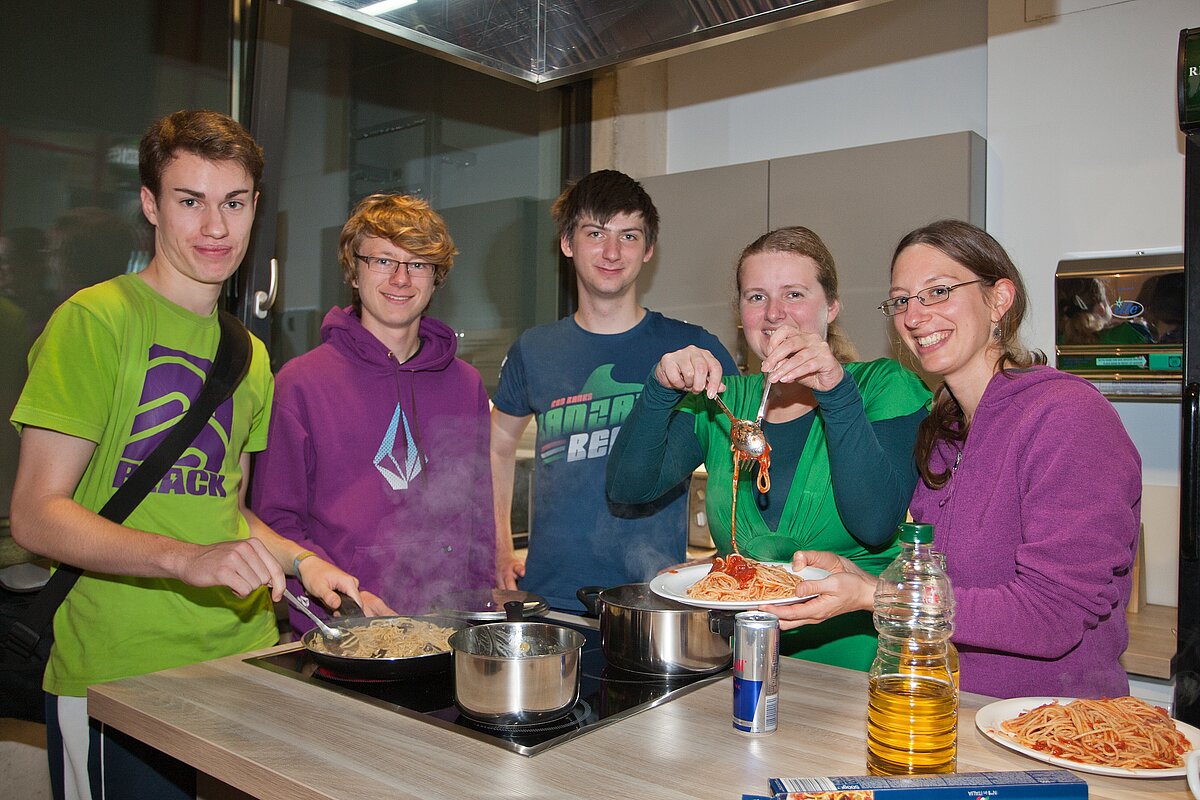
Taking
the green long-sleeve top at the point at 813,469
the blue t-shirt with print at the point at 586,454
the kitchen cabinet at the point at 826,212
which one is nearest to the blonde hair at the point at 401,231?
the blue t-shirt with print at the point at 586,454

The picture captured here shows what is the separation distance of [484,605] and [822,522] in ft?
2.53

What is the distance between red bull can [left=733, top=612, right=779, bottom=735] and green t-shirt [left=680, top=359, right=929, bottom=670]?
0.66 m

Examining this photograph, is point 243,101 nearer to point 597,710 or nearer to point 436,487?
point 436,487

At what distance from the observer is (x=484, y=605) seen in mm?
1997

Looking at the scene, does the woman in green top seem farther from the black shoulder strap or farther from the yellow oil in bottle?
the black shoulder strap

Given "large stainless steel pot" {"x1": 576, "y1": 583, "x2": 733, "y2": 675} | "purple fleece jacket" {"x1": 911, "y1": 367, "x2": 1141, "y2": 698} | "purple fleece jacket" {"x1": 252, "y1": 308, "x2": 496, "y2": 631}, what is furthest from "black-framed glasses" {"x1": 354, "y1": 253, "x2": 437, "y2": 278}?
"purple fleece jacket" {"x1": 911, "y1": 367, "x2": 1141, "y2": 698}

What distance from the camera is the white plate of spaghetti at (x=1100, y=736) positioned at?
1.20 m

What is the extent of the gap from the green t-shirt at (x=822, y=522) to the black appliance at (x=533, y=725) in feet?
1.28

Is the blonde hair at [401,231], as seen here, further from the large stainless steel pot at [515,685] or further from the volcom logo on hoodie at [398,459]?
the large stainless steel pot at [515,685]

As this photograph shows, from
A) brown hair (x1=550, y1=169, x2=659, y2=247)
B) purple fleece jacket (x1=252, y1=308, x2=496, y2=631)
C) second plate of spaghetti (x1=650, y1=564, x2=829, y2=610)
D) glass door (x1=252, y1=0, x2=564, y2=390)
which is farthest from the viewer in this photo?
glass door (x1=252, y1=0, x2=564, y2=390)

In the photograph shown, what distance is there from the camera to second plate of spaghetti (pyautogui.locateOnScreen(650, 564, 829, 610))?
153 centimetres

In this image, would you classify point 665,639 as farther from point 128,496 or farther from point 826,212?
point 826,212

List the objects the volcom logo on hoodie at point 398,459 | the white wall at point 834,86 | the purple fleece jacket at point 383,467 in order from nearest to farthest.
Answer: the purple fleece jacket at point 383,467
the volcom logo on hoodie at point 398,459
the white wall at point 834,86

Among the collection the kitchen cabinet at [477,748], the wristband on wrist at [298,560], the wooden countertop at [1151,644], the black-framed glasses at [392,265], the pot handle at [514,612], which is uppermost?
the black-framed glasses at [392,265]
